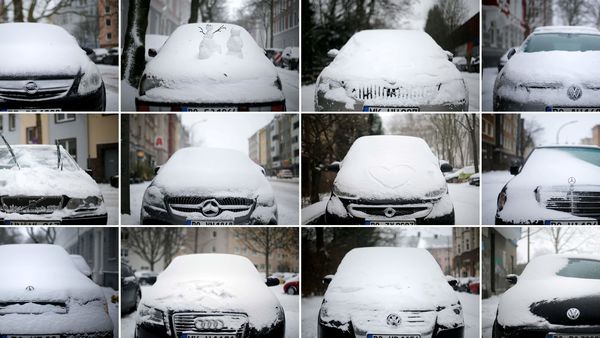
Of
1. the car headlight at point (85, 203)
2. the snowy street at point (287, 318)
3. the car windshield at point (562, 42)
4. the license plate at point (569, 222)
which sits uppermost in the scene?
the car windshield at point (562, 42)

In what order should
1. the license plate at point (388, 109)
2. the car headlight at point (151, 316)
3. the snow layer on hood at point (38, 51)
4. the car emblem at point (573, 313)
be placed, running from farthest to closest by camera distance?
the license plate at point (388, 109) < the snow layer on hood at point (38, 51) < the car emblem at point (573, 313) < the car headlight at point (151, 316)

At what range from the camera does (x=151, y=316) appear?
6895 millimetres

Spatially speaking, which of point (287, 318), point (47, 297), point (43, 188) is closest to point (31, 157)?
point (43, 188)

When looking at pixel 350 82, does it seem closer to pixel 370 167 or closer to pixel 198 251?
pixel 370 167

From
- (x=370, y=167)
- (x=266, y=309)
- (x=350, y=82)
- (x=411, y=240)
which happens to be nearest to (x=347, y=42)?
(x=350, y=82)

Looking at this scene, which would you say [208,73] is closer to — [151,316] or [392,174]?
[392,174]

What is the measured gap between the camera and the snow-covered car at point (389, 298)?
22.7 feet

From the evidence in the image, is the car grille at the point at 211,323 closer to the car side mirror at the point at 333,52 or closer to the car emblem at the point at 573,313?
the car side mirror at the point at 333,52

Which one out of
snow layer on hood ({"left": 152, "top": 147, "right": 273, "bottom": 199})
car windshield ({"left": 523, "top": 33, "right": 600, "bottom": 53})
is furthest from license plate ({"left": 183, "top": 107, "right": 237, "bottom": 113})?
car windshield ({"left": 523, "top": 33, "right": 600, "bottom": 53})

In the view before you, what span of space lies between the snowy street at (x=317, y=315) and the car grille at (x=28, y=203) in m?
1.81

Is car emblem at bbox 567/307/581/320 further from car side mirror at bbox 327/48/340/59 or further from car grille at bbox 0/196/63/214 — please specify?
car grille at bbox 0/196/63/214

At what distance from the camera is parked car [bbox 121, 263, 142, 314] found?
7.34 metres

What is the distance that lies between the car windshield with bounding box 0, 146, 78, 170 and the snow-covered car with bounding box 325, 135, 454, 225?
187 cm

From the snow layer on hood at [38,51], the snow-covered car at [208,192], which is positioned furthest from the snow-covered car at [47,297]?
the snow layer on hood at [38,51]
